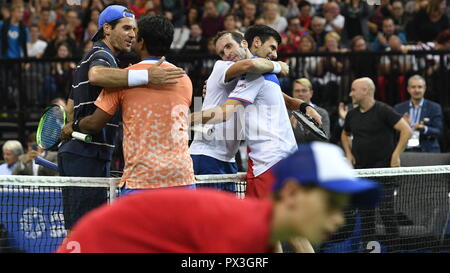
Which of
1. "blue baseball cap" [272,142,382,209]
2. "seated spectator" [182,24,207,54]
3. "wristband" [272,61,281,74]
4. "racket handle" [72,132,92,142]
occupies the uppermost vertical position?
"seated spectator" [182,24,207,54]

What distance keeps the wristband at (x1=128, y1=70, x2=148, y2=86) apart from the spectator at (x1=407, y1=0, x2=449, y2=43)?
9774 mm

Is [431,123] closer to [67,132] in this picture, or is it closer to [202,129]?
[202,129]

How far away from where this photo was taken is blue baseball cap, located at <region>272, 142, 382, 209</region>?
3.29 meters

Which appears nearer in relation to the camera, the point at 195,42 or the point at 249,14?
the point at 195,42

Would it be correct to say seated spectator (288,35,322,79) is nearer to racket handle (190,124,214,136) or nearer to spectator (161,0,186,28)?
spectator (161,0,186,28)

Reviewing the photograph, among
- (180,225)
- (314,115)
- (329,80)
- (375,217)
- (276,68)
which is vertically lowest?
(375,217)

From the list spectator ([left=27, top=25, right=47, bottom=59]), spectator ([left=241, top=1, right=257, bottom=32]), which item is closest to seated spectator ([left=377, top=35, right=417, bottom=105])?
spectator ([left=241, top=1, right=257, bottom=32])

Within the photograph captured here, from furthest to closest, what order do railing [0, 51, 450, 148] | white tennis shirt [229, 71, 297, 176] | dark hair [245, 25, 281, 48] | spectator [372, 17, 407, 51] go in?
spectator [372, 17, 407, 51] < railing [0, 51, 450, 148] < dark hair [245, 25, 281, 48] < white tennis shirt [229, 71, 297, 176]

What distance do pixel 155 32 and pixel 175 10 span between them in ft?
36.8

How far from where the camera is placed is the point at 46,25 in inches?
687

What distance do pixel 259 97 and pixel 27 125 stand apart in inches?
325

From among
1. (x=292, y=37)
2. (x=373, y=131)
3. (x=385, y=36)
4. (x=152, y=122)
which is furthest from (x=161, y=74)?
(x=385, y=36)
